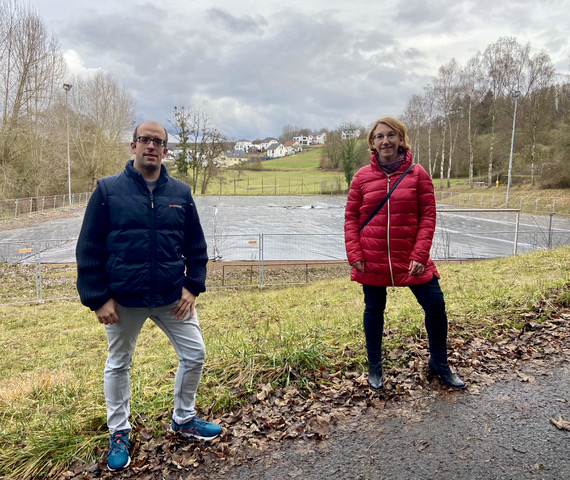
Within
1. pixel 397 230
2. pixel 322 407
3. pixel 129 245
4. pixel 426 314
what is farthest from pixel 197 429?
pixel 397 230

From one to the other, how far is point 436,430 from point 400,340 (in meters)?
1.49

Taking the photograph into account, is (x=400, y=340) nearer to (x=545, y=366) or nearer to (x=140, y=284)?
(x=545, y=366)

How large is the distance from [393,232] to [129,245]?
1844 millimetres

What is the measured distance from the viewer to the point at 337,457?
2514 mm

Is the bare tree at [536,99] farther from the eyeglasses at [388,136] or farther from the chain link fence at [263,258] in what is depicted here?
the eyeglasses at [388,136]

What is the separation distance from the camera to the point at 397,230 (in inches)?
117

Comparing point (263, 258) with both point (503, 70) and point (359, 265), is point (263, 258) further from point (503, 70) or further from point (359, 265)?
point (503, 70)

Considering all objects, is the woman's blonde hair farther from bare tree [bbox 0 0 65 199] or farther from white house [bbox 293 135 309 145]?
white house [bbox 293 135 309 145]

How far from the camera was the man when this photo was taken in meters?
2.39

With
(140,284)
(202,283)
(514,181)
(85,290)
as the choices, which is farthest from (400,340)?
(514,181)

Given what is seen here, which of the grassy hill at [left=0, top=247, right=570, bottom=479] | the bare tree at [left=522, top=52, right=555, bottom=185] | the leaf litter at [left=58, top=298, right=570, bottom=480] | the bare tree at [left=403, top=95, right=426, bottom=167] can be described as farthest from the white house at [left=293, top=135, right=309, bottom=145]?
the leaf litter at [left=58, top=298, right=570, bottom=480]

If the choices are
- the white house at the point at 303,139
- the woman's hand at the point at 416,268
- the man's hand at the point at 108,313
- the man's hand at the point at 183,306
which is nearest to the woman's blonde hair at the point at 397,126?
the woman's hand at the point at 416,268

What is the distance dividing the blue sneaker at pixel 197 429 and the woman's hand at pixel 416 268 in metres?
1.75

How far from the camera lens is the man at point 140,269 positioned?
7.84 ft
